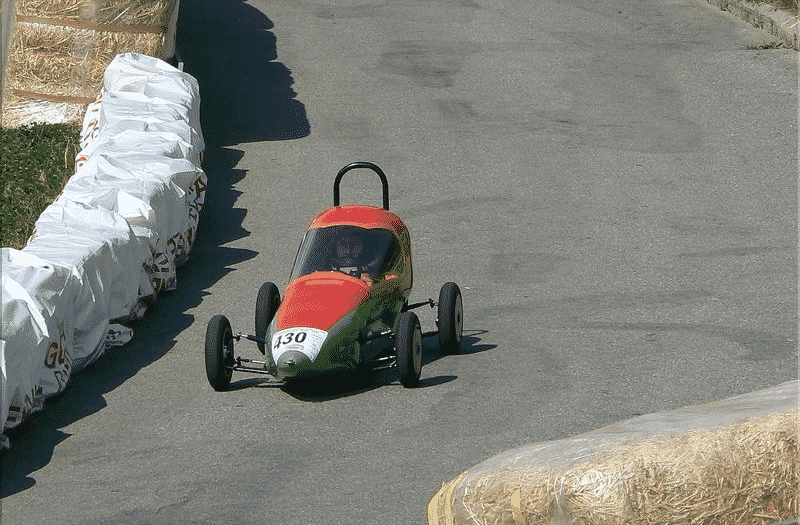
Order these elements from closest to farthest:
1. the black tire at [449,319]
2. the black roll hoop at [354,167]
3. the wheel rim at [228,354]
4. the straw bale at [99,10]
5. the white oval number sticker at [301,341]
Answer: the white oval number sticker at [301,341], the wheel rim at [228,354], the black tire at [449,319], the black roll hoop at [354,167], the straw bale at [99,10]

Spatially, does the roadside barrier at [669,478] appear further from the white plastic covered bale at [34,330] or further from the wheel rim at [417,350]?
the white plastic covered bale at [34,330]

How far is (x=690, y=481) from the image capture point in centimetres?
484

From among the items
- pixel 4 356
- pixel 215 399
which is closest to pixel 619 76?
pixel 215 399

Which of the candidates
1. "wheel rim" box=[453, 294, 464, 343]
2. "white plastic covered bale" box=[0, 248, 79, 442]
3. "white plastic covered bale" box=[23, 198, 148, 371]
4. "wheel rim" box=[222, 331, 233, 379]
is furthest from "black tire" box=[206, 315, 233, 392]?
"wheel rim" box=[453, 294, 464, 343]

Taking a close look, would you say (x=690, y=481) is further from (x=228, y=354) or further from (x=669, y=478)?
(x=228, y=354)

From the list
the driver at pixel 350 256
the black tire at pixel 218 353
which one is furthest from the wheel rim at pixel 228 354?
the driver at pixel 350 256

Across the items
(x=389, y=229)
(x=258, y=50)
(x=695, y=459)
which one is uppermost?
(x=695, y=459)

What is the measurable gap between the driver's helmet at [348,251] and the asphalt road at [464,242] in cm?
100

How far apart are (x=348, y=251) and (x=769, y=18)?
44.5ft

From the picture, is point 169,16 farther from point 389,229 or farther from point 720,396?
point 720,396

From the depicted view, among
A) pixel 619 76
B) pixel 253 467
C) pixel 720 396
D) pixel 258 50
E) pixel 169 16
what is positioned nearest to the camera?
pixel 253 467

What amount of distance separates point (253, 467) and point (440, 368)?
234 cm

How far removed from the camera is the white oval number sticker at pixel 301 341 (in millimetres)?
9477

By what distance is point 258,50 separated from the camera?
22141 mm
